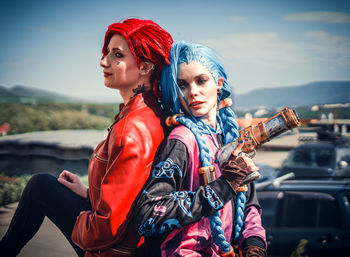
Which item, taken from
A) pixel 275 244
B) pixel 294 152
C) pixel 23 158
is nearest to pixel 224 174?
pixel 275 244

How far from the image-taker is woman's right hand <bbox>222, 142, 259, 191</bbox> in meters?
1.49

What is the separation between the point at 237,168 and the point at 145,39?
0.79 meters

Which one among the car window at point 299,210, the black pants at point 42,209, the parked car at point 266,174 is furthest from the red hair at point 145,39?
the parked car at point 266,174

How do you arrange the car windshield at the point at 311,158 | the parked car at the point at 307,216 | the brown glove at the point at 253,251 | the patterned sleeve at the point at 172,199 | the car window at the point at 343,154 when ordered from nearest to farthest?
the patterned sleeve at the point at 172,199 → the brown glove at the point at 253,251 → the parked car at the point at 307,216 → the car window at the point at 343,154 → the car windshield at the point at 311,158

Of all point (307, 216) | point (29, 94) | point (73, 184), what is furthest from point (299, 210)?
point (29, 94)

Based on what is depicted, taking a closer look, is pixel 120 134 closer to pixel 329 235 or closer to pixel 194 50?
pixel 194 50

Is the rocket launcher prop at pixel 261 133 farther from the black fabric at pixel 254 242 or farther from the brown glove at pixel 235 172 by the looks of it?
the black fabric at pixel 254 242

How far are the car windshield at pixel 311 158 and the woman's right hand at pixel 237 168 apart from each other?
16.5ft

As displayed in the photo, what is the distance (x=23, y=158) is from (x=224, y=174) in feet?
23.5

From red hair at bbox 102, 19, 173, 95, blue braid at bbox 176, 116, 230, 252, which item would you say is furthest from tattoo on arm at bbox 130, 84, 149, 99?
blue braid at bbox 176, 116, 230, 252

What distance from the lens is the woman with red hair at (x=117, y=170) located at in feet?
4.95

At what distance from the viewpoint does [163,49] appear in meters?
1.73

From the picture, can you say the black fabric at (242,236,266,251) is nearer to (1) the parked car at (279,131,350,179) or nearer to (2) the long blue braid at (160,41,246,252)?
(2) the long blue braid at (160,41,246,252)

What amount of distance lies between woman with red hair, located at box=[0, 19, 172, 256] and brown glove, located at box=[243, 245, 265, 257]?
531 mm
